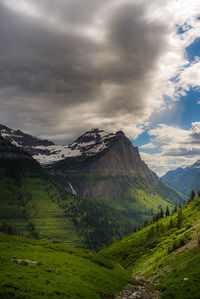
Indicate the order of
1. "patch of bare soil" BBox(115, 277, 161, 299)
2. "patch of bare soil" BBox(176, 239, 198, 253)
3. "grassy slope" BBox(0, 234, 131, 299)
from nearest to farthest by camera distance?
"grassy slope" BBox(0, 234, 131, 299)
"patch of bare soil" BBox(115, 277, 161, 299)
"patch of bare soil" BBox(176, 239, 198, 253)

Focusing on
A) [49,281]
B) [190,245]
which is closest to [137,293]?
[49,281]

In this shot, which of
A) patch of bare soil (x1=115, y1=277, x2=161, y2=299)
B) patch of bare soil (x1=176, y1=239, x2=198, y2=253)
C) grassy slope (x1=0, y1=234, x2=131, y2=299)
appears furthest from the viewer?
patch of bare soil (x1=176, y1=239, x2=198, y2=253)

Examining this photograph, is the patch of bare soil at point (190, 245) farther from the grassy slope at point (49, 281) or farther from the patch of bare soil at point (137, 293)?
the grassy slope at point (49, 281)

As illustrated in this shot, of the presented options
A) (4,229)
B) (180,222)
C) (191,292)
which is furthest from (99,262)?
(4,229)

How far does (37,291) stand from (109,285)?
695 inches

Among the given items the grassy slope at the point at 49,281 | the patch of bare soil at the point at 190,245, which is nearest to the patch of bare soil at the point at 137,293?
the grassy slope at the point at 49,281

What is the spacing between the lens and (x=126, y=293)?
3834 cm

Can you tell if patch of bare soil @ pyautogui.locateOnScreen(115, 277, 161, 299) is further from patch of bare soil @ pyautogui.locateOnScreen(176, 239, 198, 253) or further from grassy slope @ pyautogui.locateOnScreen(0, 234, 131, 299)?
patch of bare soil @ pyautogui.locateOnScreen(176, 239, 198, 253)

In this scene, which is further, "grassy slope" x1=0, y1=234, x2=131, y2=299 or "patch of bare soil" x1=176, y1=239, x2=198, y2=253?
"patch of bare soil" x1=176, y1=239, x2=198, y2=253

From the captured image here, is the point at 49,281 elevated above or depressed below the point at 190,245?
above

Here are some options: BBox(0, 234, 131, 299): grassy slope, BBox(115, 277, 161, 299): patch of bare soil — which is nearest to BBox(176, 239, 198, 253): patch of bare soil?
BBox(115, 277, 161, 299): patch of bare soil

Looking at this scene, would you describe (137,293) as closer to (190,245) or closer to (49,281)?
(49,281)

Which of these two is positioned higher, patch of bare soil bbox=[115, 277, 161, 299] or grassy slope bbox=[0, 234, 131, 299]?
grassy slope bbox=[0, 234, 131, 299]

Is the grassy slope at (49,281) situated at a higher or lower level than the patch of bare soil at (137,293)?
higher
